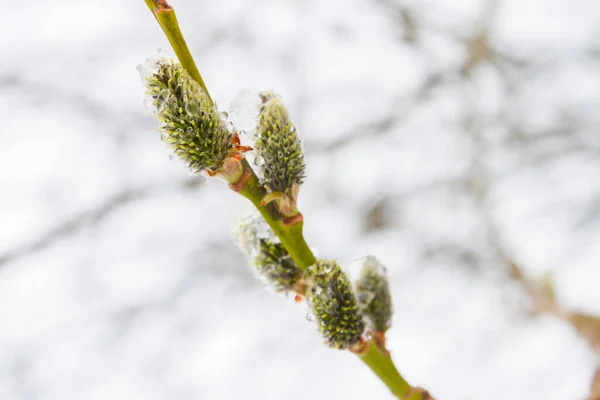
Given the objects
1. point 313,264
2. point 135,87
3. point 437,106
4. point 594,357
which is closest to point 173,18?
point 313,264

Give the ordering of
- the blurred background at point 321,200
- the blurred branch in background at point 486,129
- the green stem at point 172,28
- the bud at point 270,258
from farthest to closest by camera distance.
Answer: the blurred branch in background at point 486,129 < the blurred background at point 321,200 < the bud at point 270,258 < the green stem at point 172,28

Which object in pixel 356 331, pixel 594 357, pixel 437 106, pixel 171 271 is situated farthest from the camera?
pixel 437 106

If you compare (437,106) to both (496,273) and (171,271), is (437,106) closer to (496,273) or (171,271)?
(496,273)

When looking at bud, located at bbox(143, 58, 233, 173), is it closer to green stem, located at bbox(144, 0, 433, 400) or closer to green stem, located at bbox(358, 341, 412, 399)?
green stem, located at bbox(144, 0, 433, 400)

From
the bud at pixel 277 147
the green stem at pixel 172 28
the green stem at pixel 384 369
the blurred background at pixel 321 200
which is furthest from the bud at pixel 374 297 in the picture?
the blurred background at pixel 321 200

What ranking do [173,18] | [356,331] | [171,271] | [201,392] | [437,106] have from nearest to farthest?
1. [173,18]
2. [356,331]
3. [201,392]
4. [171,271]
5. [437,106]

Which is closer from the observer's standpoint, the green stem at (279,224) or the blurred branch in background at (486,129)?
the green stem at (279,224)

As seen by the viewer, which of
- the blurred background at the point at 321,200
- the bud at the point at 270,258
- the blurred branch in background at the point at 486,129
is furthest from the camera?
the blurred branch in background at the point at 486,129

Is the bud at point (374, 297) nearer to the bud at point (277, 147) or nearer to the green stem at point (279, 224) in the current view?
the green stem at point (279, 224)
